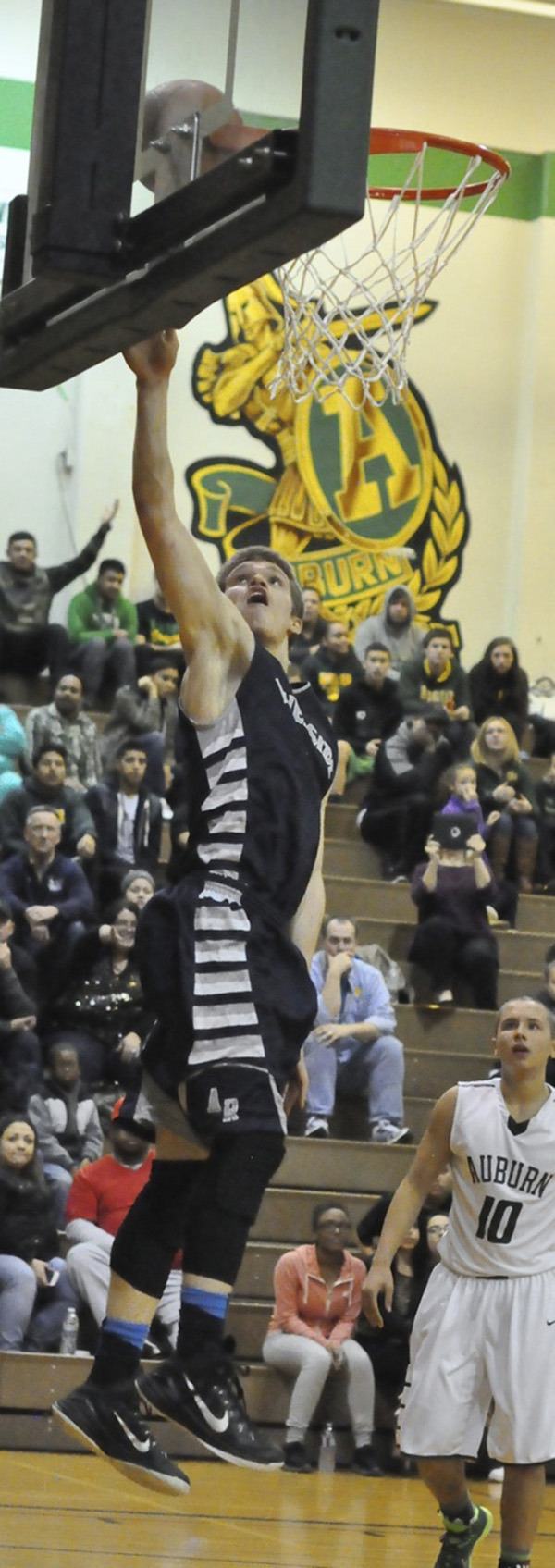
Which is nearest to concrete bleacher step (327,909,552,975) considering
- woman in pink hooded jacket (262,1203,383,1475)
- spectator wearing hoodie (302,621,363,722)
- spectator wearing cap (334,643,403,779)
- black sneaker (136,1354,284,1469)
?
spectator wearing cap (334,643,403,779)

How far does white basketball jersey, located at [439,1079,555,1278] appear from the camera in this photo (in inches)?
302

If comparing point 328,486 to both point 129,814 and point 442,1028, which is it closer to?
point 129,814

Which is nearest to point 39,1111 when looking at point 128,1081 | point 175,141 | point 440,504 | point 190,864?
point 128,1081

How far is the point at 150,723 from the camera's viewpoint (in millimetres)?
15617

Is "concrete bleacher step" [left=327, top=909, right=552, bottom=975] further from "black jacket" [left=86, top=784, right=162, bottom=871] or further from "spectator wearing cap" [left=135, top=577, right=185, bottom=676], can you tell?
"spectator wearing cap" [left=135, top=577, right=185, bottom=676]

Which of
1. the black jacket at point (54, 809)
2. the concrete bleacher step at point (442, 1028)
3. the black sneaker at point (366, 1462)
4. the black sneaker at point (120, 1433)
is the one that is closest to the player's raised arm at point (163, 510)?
the black sneaker at point (120, 1433)

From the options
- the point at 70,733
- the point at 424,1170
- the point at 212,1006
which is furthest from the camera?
the point at 70,733

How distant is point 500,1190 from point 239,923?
3.29 m

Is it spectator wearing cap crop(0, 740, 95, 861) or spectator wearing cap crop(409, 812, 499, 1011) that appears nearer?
spectator wearing cap crop(0, 740, 95, 861)

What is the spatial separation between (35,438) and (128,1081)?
865 centimetres

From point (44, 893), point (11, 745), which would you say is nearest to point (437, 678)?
point (11, 745)

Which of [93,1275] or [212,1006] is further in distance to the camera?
[93,1275]

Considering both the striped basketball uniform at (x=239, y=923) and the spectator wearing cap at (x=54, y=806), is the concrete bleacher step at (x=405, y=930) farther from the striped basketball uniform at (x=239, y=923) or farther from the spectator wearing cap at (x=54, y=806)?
the striped basketball uniform at (x=239, y=923)

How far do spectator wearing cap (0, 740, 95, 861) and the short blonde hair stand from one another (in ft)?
12.4
